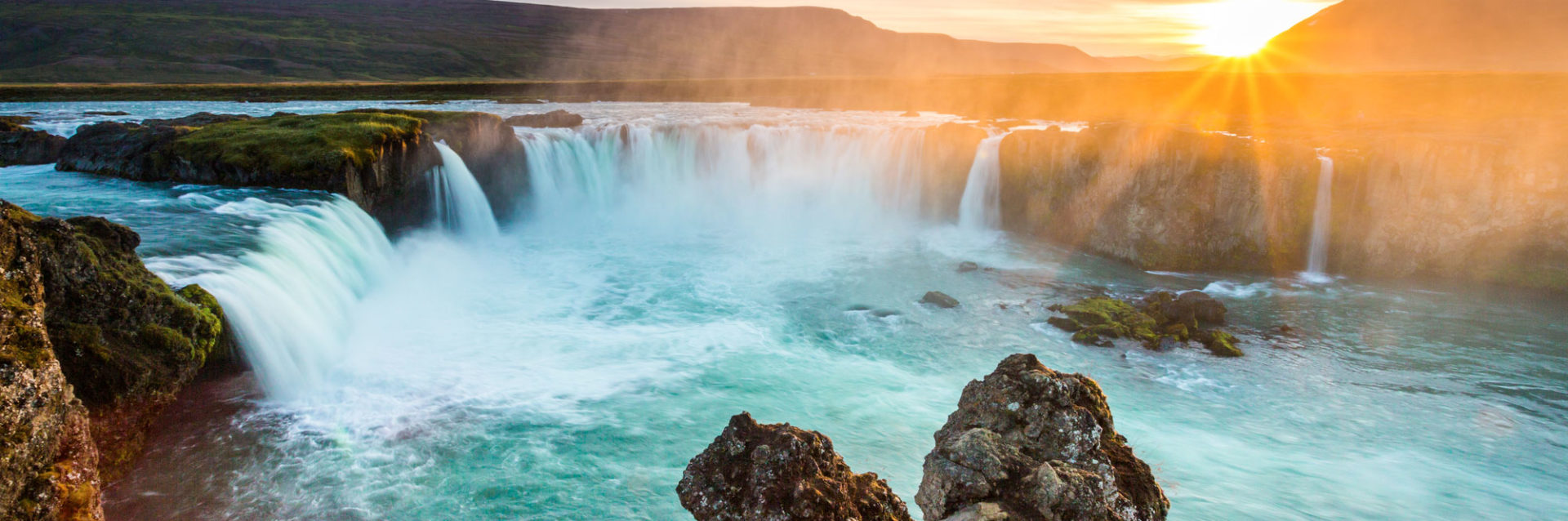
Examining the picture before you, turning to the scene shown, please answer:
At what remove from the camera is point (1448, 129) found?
2838 centimetres

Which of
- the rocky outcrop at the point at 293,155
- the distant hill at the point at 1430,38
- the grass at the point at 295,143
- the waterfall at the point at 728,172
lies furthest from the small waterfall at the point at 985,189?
the distant hill at the point at 1430,38

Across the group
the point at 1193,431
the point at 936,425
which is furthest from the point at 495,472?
the point at 1193,431

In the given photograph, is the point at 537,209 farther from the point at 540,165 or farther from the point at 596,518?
the point at 596,518

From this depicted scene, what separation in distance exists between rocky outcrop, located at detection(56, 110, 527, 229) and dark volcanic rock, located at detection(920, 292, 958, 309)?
18868 mm

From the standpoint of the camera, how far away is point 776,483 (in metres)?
6.23

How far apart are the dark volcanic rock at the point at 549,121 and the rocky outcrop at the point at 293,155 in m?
9.45

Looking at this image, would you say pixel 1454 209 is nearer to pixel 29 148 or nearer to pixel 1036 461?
pixel 1036 461

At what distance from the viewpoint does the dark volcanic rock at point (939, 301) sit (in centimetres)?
2214

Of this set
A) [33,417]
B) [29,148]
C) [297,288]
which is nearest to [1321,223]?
[297,288]

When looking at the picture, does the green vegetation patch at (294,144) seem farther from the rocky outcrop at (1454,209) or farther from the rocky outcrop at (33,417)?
the rocky outcrop at (1454,209)

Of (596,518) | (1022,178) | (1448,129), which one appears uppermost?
(1448,129)

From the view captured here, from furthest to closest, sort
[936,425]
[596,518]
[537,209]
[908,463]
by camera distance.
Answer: [537,209], [936,425], [908,463], [596,518]

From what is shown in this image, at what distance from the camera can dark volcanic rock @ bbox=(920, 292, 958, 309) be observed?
872 inches

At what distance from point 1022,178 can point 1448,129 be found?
15895 millimetres
